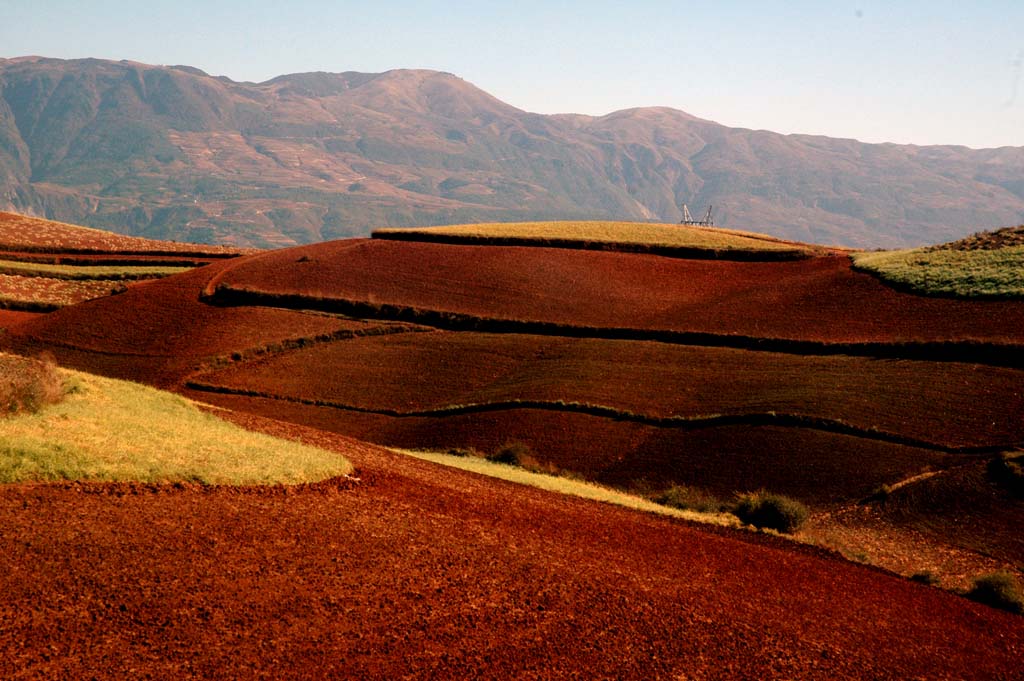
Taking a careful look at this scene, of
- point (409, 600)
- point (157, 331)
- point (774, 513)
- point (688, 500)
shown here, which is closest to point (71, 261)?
point (157, 331)

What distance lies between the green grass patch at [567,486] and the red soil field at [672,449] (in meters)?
2.16

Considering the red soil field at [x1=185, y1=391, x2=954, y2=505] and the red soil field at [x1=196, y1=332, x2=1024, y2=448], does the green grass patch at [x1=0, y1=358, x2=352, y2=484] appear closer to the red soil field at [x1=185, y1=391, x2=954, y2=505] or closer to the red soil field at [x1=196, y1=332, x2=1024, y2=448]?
the red soil field at [x1=185, y1=391, x2=954, y2=505]

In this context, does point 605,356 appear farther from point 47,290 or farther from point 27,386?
point 47,290

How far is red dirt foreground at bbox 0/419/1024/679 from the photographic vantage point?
39.8 feet

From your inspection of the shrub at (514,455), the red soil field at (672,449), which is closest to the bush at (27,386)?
the shrub at (514,455)

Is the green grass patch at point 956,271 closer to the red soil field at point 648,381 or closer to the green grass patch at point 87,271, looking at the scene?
the red soil field at point 648,381

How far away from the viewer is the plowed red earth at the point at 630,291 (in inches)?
1879

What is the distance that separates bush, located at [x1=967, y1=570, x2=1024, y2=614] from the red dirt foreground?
112 centimetres

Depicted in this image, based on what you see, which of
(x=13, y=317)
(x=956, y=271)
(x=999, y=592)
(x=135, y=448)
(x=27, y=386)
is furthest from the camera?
(x=13, y=317)

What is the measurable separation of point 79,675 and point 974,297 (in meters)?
50.1

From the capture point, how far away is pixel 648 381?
43.8 m

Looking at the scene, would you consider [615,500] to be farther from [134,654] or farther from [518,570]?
[134,654]

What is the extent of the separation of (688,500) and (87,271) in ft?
203

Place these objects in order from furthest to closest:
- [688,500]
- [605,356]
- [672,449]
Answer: [605,356]
[672,449]
[688,500]
